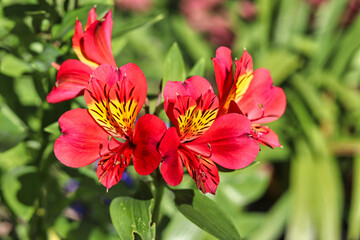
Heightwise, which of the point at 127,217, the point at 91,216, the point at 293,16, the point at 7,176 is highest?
the point at 127,217

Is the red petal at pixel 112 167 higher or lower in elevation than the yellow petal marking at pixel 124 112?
lower

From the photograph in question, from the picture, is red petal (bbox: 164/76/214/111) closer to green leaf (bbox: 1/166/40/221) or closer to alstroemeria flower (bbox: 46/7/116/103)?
alstroemeria flower (bbox: 46/7/116/103)

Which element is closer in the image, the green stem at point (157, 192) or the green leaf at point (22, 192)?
the green stem at point (157, 192)

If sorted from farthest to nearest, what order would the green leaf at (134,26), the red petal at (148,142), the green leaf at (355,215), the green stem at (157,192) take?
the green leaf at (355,215), the green leaf at (134,26), the green stem at (157,192), the red petal at (148,142)

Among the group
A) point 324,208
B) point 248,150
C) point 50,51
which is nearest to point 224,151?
point 248,150

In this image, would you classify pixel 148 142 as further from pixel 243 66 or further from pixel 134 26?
pixel 134 26

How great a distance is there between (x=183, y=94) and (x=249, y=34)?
1974 millimetres

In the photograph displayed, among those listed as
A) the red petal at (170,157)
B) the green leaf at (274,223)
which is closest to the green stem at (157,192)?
the red petal at (170,157)

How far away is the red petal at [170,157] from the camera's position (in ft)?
1.57

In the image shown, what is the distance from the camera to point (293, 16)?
2182mm

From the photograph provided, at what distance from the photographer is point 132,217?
1.78ft

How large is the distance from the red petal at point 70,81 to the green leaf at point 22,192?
11.4 inches

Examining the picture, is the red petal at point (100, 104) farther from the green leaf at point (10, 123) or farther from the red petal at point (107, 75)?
the green leaf at point (10, 123)

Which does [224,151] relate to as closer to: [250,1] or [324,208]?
[324,208]
